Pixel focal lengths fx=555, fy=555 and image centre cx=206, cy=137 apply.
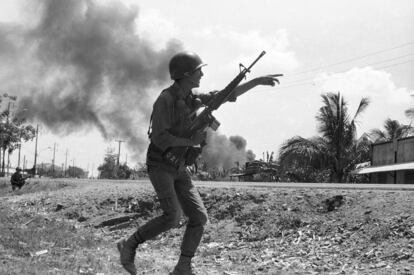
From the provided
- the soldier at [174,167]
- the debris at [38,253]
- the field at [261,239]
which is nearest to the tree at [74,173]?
the field at [261,239]

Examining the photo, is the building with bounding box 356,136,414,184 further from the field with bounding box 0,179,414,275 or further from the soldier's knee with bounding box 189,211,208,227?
the soldier's knee with bounding box 189,211,208,227

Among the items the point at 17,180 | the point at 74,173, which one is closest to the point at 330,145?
the point at 17,180

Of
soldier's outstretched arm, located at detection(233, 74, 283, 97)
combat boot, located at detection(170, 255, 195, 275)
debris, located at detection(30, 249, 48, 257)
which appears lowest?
debris, located at detection(30, 249, 48, 257)

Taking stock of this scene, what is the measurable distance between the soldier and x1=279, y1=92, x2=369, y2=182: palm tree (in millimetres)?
21377

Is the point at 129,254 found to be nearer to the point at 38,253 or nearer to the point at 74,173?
the point at 38,253

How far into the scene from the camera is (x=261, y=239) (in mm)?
8023

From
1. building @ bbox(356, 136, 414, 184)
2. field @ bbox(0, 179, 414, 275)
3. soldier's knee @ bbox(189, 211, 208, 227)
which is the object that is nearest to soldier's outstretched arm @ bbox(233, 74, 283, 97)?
soldier's knee @ bbox(189, 211, 208, 227)

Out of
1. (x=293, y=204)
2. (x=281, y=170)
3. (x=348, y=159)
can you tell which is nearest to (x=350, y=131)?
(x=348, y=159)

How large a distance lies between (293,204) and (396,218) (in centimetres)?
221

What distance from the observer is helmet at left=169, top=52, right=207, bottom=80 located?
4.78 m

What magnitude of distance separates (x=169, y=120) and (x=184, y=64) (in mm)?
516

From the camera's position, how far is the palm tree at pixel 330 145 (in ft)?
85.6

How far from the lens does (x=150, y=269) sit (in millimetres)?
6203

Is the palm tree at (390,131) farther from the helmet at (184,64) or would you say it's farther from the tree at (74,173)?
the tree at (74,173)
